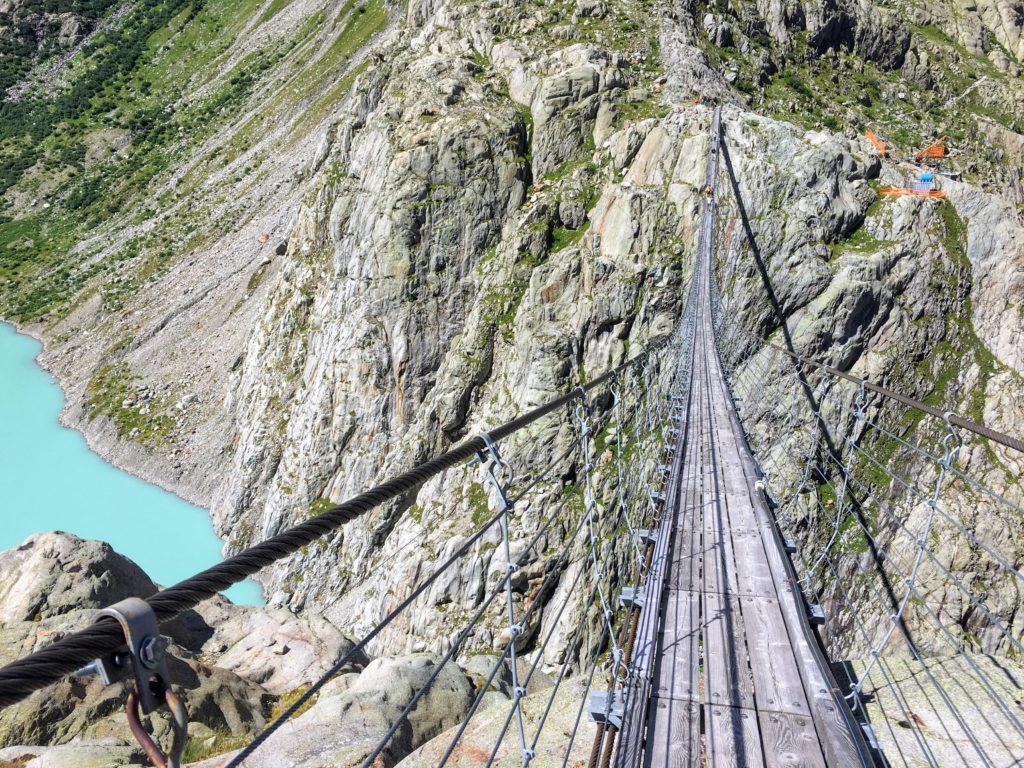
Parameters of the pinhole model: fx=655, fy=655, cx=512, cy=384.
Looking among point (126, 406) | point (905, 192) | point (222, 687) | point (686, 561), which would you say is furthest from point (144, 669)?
point (126, 406)

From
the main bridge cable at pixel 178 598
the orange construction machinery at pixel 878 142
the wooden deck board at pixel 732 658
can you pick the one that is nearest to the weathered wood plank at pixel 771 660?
the wooden deck board at pixel 732 658

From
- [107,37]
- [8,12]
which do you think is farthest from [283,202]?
[8,12]

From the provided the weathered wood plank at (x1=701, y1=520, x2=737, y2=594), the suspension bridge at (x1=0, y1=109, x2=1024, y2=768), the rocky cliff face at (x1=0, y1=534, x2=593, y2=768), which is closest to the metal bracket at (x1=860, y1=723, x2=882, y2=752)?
the suspension bridge at (x1=0, y1=109, x2=1024, y2=768)

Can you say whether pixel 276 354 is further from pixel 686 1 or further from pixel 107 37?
pixel 107 37

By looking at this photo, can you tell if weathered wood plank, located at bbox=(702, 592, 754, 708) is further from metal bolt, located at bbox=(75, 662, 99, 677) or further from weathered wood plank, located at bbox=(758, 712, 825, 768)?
metal bolt, located at bbox=(75, 662, 99, 677)

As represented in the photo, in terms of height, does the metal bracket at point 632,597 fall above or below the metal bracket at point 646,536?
above

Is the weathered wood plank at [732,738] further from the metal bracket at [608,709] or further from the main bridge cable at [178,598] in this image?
the main bridge cable at [178,598]
